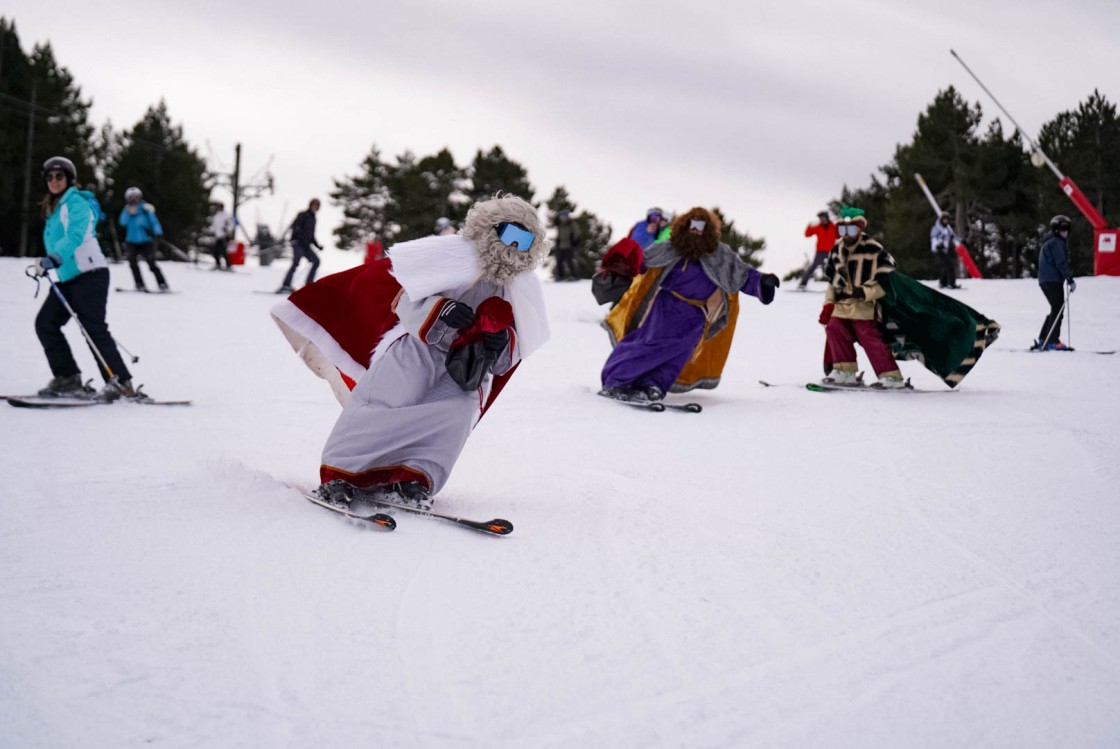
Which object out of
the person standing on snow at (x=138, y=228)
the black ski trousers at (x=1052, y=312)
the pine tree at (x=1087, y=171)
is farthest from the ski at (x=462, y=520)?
the pine tree at (x=1087, y=171)

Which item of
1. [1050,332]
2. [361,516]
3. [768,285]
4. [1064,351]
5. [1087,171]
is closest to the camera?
[361,516]

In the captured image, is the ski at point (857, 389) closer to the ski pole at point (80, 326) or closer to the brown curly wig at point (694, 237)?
the brown curly wig at point (694, 237)

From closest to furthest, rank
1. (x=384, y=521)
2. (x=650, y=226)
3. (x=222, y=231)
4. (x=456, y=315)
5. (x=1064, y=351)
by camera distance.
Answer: (x=384, y=521)
(x=456, y=315)
(x=1064, y=351)
(x=650, y=226)
(x=222, y=231)

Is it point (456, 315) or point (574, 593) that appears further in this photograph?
point (456, 315)

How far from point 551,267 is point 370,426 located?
148 ft

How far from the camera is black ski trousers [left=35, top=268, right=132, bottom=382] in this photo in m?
7.20

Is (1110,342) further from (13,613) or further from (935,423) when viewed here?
(13,613)

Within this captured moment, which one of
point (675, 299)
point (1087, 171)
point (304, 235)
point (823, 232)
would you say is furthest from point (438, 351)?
point (1087, 171)

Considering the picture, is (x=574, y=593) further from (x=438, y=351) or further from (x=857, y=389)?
(x=857, y=389)

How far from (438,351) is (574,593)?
4.68 ft

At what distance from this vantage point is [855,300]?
8.95 meters

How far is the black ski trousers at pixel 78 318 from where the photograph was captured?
7.20 metres

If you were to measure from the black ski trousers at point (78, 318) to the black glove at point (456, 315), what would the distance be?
4.18 meters

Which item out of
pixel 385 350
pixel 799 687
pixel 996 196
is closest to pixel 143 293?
pixel 385 350
